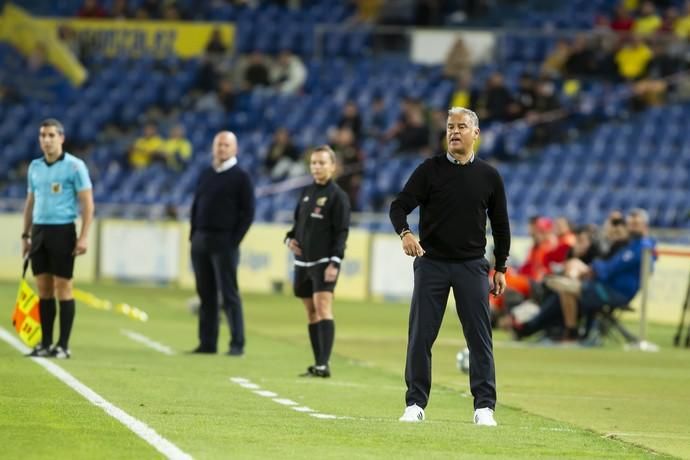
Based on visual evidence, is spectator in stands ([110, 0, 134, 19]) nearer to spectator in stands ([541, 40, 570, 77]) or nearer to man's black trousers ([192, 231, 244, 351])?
spectator in stands ([541, 40, 570, 77])

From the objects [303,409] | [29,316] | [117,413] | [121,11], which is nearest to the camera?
[117,413]

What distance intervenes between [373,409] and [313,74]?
24561 mm

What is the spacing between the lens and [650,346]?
21.1m

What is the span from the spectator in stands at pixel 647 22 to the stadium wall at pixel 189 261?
7.86m

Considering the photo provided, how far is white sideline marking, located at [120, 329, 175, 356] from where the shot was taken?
57.6ft

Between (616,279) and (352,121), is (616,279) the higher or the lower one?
the lower one

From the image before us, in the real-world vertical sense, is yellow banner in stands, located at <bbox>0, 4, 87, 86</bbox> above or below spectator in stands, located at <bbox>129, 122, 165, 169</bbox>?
above

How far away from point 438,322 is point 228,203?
6312mm

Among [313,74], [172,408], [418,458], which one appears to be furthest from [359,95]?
[418,458]

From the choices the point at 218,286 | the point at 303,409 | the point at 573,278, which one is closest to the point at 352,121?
the point at 573,278

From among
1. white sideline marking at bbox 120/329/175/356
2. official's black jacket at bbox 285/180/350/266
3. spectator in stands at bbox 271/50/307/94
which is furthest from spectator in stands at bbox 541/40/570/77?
official's black jacket at bbox 285/180/350/266

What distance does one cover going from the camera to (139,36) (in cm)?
3994

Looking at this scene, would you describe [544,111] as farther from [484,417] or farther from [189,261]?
[484,417]

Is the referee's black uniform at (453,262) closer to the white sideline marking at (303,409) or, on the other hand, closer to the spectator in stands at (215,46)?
the white sideline marking at (303,409)
